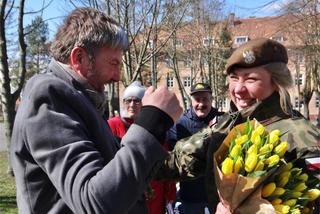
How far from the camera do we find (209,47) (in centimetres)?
2539

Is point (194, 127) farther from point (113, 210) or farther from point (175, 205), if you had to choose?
point (113, 210)

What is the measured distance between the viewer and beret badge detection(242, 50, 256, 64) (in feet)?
7.38

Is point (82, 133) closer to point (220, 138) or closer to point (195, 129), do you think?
point (220, 138)

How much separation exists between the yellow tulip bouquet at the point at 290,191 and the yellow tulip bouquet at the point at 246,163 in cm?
6

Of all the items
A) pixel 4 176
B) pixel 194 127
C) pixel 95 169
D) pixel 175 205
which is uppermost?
pixel 95 169

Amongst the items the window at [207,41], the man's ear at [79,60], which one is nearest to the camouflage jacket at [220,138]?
the man's ear at [79,60]

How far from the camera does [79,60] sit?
1.63 metres

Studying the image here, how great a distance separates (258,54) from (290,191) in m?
0.81

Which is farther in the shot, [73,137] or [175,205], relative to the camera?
[175,205]

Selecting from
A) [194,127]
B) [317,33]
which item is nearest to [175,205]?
[194,127]

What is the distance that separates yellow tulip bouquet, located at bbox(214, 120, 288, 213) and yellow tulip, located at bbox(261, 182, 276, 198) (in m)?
0.06

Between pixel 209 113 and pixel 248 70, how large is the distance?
344 cm

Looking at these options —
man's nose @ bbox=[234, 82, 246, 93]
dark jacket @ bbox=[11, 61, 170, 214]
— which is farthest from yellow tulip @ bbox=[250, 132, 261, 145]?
man's nose @ bbox=[234, 82, 246, 93]

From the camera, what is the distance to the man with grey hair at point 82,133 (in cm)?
134
